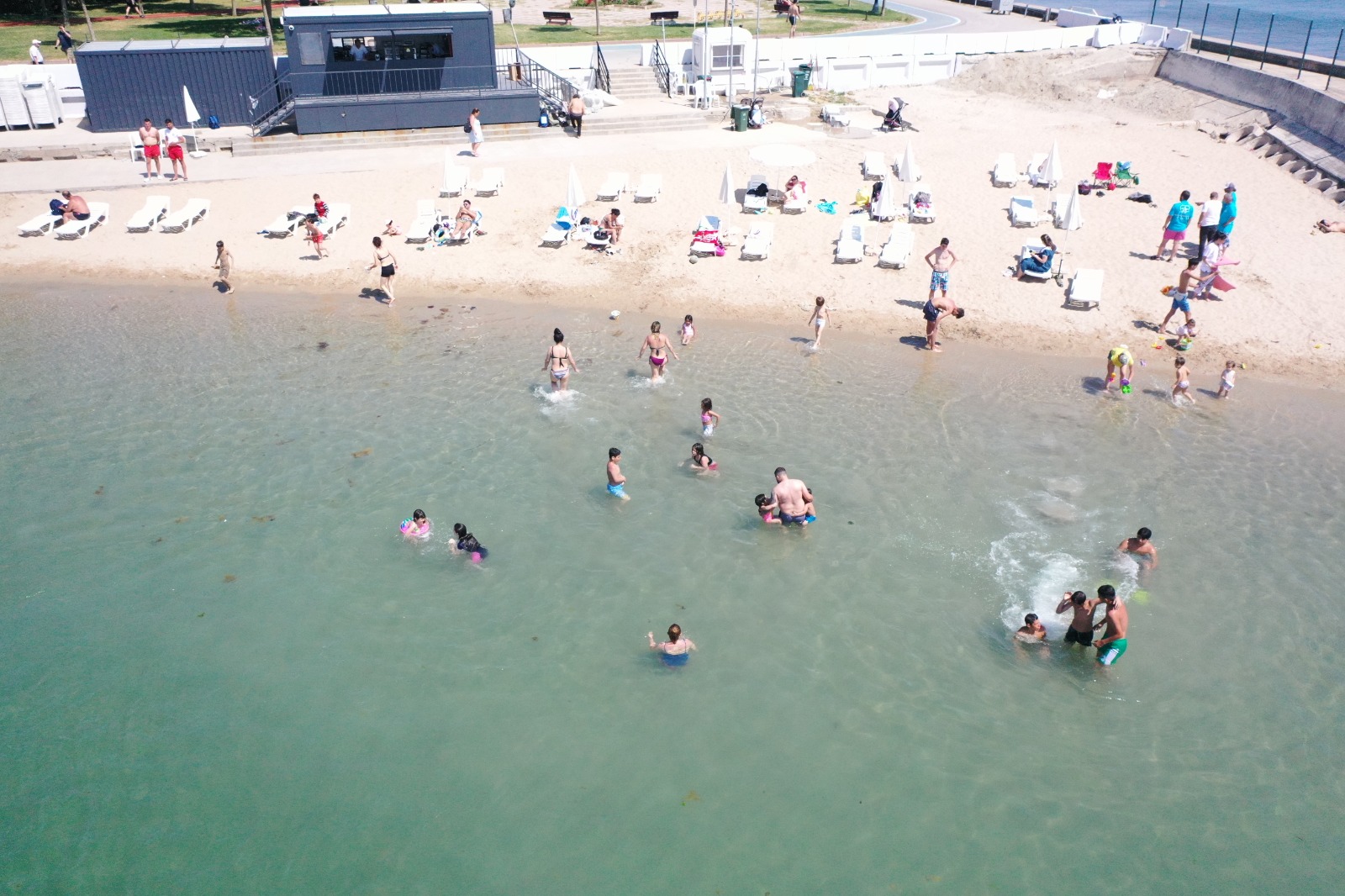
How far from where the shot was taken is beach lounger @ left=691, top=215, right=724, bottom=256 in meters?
22.3

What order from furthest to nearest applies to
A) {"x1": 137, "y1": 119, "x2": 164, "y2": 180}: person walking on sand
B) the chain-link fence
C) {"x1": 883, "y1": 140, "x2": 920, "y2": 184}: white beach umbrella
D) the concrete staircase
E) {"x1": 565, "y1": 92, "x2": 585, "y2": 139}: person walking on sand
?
1. the chain-link fence
2. the concrete staircase
3. {"x1": 565, "y1": 92, "x2": 585, "y2": 139}: person walking on sand
4. {"x1": 883, "y1": 140, "x2": 920, "y2": 184}: white beach umbrella
5. {"x1": 137, "y1": 119, "x2": 164, "y2": 180}: person walking on sand

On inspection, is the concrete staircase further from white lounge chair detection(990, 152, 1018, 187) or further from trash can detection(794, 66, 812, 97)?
white lounge chair detection(990, 152, 1018, 187)

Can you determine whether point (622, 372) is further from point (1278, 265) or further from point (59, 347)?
point (1278, 265)

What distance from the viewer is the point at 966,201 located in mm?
24625

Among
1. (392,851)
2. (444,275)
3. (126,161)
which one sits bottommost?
(392,851)

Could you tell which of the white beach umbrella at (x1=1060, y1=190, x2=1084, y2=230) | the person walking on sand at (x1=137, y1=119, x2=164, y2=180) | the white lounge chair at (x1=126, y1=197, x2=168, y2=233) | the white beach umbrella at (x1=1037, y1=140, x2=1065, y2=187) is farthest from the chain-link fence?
the person walking on sand at (x1=137, y1=119, x2=164, y2=180)

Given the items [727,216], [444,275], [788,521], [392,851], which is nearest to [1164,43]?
[727,216]

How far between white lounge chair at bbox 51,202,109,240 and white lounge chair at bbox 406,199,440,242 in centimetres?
781

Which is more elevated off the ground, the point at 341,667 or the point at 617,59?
the point at 617,59

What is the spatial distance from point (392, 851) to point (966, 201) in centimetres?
2134

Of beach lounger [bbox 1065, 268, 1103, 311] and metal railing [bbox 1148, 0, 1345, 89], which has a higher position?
metal railing [bbox 1148, 0, 1345, 89]

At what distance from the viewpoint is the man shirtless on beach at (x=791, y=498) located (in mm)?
13055

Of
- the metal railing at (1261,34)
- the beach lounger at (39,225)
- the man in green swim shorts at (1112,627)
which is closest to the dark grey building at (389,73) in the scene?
the beach lounger at (39,225)

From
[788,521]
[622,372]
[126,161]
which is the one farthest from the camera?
[126,161]
